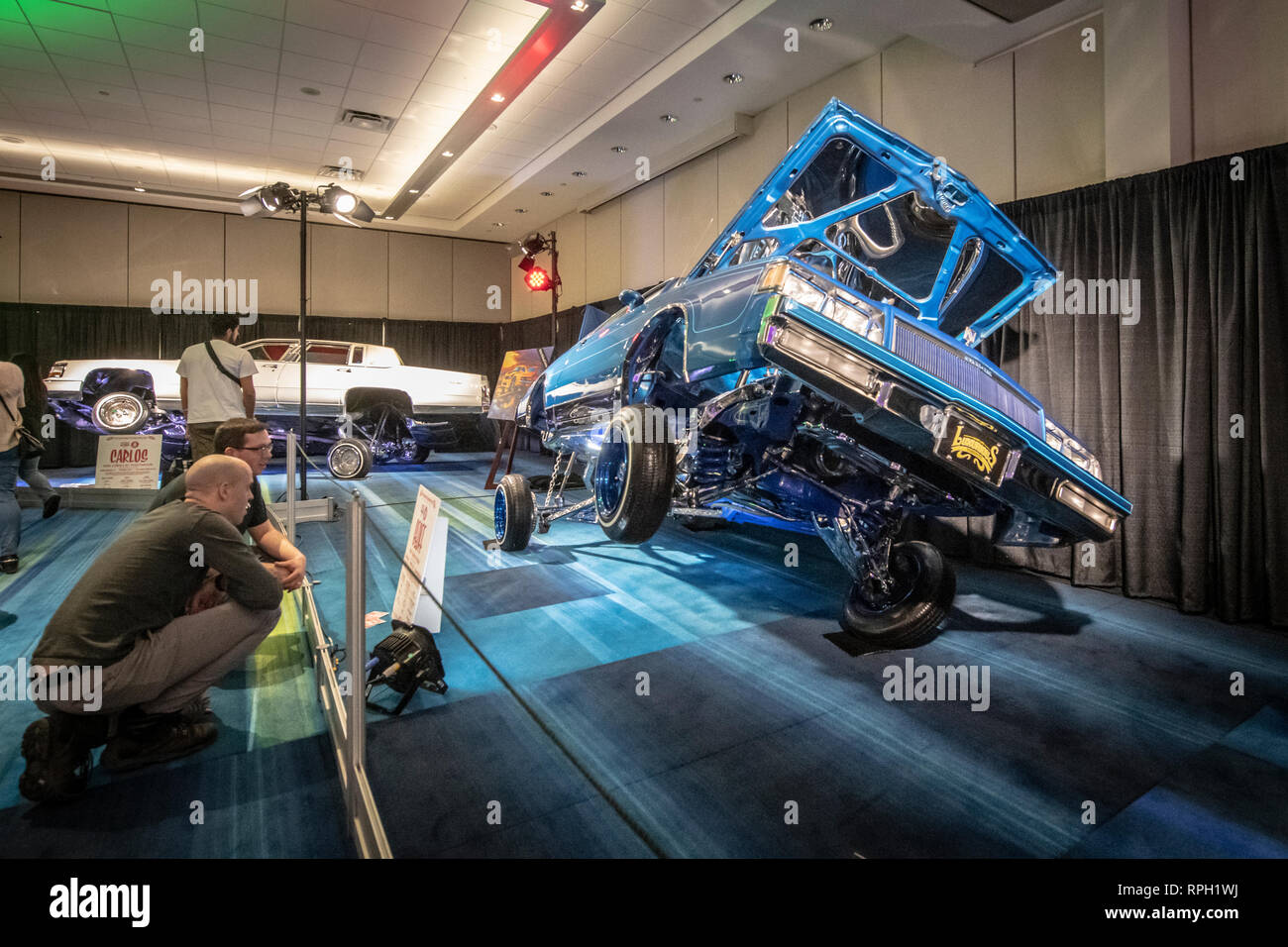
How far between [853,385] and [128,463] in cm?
760

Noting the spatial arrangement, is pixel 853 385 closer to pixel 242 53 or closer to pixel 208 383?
pixel 208 383

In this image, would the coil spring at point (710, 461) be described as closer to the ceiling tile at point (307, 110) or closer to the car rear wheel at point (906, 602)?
the car rear wheel at point (906, 602)

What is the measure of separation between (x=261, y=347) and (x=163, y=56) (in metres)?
3.88

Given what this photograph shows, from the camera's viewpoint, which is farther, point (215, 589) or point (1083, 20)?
point (1083, 20)

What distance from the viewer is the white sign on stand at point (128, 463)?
6.68 meters

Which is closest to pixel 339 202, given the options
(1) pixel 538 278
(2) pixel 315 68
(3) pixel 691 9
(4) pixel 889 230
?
(2) pixel 315 68

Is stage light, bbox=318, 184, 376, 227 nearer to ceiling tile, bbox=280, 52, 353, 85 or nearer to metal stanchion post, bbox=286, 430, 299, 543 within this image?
ceiling tile, bbox=280, 52, 353, 85

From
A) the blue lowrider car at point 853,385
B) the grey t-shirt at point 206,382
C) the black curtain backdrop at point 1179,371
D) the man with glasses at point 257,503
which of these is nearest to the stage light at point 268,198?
the grey t-shirt at point 206,382

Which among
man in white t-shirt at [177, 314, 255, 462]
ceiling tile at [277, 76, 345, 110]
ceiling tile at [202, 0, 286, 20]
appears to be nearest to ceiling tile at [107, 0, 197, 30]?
ceiling tile at [202, 0, 286, 20]

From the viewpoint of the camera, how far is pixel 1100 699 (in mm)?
2623

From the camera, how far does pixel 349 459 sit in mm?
8820

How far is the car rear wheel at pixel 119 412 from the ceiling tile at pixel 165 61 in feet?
13.1

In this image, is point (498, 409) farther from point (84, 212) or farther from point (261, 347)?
point (84, 212)
